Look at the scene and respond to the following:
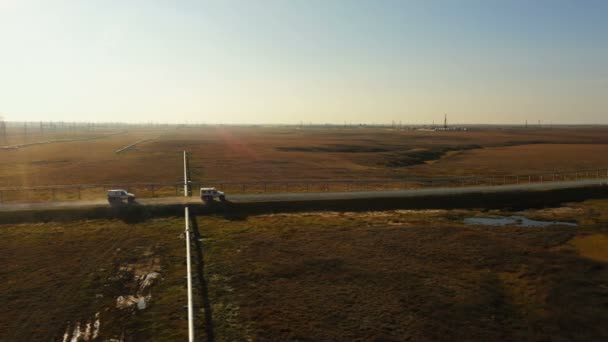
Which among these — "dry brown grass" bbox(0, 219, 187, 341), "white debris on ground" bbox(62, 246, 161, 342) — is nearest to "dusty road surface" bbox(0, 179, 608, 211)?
"dry brown grass" bbox(0, 219, 187, 341)

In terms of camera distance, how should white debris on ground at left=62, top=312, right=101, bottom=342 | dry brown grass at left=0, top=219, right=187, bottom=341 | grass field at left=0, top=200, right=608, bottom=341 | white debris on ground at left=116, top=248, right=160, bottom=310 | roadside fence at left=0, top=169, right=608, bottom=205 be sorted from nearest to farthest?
1. white debris on ground at left=62, top=312, right=101, bottom=342
2. dry brown grass at left=0, top=219, right=187, bottom=341
3. grass field at left=0, top=200, right=608, bottom=341
4. white debris on ground at left=116, top=248, right=160, bottom=310
5. roadside fence at left=0, top=169, right=608, bottom=205

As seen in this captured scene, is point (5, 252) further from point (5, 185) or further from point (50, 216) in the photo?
point (5, 185)

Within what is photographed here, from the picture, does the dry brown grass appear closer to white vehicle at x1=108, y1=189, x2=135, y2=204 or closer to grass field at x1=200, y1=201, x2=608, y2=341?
grass field at x1=200, y1=201, x2=608, y2=341

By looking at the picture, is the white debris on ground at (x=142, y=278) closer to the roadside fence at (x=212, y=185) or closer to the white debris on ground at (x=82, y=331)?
the white debris on ground at (x=82, y=331)

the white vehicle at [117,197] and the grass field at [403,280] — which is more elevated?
the white vehicle at [117,197]

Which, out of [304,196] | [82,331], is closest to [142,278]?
[82,331]

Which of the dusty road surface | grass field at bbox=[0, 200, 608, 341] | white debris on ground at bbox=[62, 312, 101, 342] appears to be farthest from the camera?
Answer: the dusty road surface

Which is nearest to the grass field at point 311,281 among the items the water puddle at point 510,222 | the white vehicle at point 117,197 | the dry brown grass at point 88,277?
the dry brown grass at point 88,277
